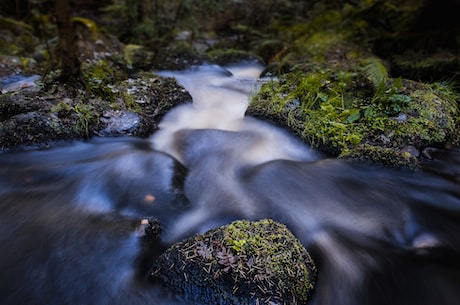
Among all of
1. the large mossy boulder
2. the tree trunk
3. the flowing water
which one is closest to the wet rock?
the flowing water

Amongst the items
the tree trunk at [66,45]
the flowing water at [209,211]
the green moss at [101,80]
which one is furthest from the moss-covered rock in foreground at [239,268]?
the tree trunk at [66,45]

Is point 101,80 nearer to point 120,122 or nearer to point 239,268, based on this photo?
point 120,122

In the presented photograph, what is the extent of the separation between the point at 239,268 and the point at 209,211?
3.66ft

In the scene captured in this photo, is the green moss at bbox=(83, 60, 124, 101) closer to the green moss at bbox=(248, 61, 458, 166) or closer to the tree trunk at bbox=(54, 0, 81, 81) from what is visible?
the tree trunk at bbox=(54, 0, 81, 81)

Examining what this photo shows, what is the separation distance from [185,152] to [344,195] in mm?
2076

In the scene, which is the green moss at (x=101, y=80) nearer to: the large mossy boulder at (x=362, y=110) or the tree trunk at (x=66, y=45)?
the tree trunk at (x=66, y=45)

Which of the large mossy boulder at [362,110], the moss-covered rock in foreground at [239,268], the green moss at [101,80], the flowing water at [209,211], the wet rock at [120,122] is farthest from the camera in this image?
the green moss at [101,80]

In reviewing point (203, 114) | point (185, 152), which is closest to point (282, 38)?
point (203, 114)

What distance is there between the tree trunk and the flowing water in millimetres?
1211

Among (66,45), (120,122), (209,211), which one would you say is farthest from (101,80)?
(209,211)

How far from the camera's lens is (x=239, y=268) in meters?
1.93

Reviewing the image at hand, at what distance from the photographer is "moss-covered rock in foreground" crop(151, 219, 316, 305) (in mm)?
1882

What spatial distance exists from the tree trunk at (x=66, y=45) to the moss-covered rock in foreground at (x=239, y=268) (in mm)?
3378

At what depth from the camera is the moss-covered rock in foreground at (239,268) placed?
1882 millimetres
